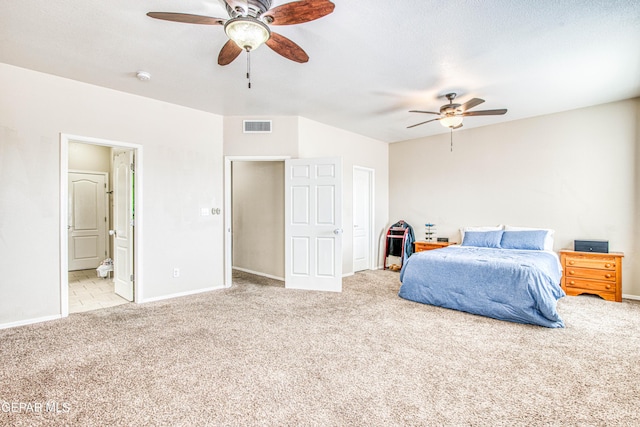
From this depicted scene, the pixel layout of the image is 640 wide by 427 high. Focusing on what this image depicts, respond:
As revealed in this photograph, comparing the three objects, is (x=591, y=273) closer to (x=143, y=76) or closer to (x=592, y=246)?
(x=592, y=246)

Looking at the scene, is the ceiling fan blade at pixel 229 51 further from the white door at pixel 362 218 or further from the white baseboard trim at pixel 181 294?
the white door at pixel 362 218

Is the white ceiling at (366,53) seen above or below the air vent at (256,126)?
above

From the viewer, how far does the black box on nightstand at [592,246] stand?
13.7 ft

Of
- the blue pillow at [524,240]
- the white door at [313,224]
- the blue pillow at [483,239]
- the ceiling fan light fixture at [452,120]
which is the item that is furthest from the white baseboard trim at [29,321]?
the blue pillow at [524,240]

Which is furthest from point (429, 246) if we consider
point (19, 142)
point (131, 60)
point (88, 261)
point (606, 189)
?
point (88, 261)

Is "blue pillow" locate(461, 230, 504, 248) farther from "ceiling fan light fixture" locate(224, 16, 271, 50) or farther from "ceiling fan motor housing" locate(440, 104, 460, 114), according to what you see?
"ceiling fan light fixture" locate(224, 16, 271, 50)

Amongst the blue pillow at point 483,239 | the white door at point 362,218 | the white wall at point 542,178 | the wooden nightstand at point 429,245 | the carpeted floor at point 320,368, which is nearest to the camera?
the carpeted floor at point 320,368

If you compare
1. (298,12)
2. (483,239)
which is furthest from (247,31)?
(483,239)

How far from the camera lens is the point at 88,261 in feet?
21.1

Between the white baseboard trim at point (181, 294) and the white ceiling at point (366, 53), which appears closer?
the white ceiling at point (366, 53)

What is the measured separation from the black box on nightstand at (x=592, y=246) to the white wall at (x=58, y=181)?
5145 mm

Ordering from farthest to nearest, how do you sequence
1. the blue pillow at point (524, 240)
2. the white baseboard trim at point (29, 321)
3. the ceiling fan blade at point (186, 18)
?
1. the blue pillow at point (524, 240)
2. the white baseboard trim at point (29, 321)
3. the ceiling fan blade at point (186, 18)

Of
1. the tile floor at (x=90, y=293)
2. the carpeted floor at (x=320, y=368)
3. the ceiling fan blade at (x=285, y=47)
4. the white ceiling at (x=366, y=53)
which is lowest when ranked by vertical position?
the tile floor at (x=90, y=293)

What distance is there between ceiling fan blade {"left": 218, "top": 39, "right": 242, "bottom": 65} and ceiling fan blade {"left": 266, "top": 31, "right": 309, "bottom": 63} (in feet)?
0.94
